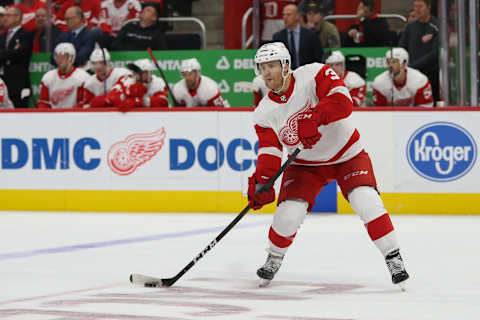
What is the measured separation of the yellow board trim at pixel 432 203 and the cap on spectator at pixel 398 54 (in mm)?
1328

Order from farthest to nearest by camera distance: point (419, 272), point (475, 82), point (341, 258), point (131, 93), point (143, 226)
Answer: point (131, 93), point (475, 82), point (143, 226), point (341, 258), point (419, 272)

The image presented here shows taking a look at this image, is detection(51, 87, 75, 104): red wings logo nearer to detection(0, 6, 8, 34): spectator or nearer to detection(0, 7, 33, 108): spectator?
detection(0, 7, 33, 108): spectator

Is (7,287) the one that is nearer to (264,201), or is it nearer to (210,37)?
(264,201)

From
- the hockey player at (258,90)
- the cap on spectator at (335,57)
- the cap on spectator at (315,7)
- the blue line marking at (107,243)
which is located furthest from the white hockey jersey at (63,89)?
the blue line marking at (107,243)

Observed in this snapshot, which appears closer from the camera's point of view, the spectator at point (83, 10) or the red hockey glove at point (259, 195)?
→ the red hockey glove at point (259, 195)

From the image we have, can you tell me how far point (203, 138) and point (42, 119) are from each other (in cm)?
167

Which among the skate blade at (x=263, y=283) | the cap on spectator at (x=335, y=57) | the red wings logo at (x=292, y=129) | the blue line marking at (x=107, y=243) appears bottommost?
the blue line marking at (x=107, y=243)

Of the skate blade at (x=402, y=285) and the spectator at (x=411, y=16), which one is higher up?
the spectator at (x=411, y=16)

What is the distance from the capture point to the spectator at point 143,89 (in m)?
9.75

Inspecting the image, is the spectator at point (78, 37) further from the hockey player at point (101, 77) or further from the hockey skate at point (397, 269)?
the hockey skate at point (397, 269)

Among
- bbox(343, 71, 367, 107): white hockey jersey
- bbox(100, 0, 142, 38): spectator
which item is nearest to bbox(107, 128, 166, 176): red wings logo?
bbox(100, 0, 142, 38): spectator

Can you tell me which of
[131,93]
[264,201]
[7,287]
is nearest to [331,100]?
[264,201]

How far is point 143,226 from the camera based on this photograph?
8.18m

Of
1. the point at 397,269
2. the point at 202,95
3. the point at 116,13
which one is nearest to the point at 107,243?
the point at 397,269
